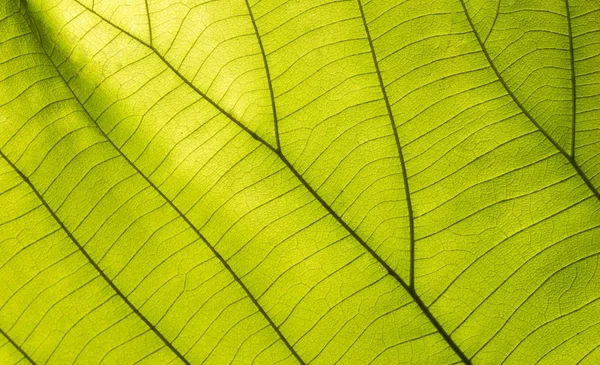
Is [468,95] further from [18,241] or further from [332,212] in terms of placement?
[18,241]

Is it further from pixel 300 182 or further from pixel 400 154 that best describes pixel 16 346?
pixel 400 154

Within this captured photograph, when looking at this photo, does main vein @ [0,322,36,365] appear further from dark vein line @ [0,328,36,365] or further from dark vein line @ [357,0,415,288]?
dark vein line @ [357,0,415,288]

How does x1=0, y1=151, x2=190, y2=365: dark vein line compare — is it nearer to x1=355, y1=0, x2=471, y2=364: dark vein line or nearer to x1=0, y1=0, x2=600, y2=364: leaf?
x1=0, y1=0, x2=600, y2=364: leaf

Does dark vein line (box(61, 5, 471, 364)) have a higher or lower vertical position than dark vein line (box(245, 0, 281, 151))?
lower

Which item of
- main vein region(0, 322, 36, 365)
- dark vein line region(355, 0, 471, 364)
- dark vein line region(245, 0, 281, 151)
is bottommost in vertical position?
dark vein line region(355, 0, 471, 364)

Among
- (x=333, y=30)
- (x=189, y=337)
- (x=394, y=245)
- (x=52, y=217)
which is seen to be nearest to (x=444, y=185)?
(x=394, y=245)

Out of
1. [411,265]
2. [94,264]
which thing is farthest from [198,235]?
[411,265]

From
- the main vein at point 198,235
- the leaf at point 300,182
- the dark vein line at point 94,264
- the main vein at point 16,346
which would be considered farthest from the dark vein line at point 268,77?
the main vein at point 16,346

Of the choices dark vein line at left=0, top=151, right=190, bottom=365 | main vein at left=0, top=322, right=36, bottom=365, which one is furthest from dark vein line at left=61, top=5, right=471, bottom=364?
main vein at left=0, top=322, right=36, bottom=365

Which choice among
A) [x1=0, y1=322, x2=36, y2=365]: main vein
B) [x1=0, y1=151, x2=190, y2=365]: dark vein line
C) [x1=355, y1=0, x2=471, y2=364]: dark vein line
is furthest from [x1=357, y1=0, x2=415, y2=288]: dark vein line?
[x1=0, y1=322, x2=36, y2=365]: main vein
